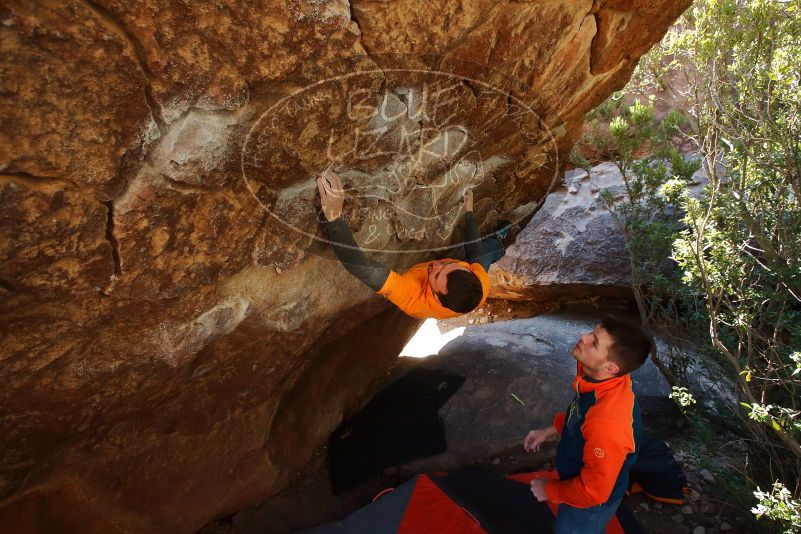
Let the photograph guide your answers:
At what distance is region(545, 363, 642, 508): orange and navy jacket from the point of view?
2.22m

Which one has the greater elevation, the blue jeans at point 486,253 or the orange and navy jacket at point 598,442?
the blue jeans at point 486,253

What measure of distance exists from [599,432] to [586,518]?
0.57 meters

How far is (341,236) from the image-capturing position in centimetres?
246

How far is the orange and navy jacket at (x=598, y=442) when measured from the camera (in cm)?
222

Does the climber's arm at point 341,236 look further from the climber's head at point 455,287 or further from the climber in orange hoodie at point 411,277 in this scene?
the climber's head at point 455,287

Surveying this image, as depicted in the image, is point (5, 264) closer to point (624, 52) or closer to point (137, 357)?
point (137, 357)

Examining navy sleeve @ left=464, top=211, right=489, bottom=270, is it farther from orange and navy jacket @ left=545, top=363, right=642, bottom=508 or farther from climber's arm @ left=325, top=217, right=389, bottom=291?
orange and navy jacket @ left=545, top=363, right=642, bottom=508

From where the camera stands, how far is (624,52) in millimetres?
3031

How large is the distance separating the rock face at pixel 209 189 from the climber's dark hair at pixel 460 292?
486mm

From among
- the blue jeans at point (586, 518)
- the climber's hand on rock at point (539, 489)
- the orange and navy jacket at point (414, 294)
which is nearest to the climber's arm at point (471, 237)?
the orange and navy jacket at point (414, 294)

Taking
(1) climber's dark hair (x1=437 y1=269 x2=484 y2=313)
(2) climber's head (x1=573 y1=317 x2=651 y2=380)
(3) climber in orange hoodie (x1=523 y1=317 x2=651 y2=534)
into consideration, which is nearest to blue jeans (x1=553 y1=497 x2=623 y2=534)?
(3) climber in orange hoodie (x1=523 y1=317 x2=651 y2=534)

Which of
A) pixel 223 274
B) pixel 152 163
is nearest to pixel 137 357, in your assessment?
pixel 223 274

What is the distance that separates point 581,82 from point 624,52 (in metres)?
0.29

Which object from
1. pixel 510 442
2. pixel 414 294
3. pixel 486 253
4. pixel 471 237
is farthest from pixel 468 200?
pixel 510 442
